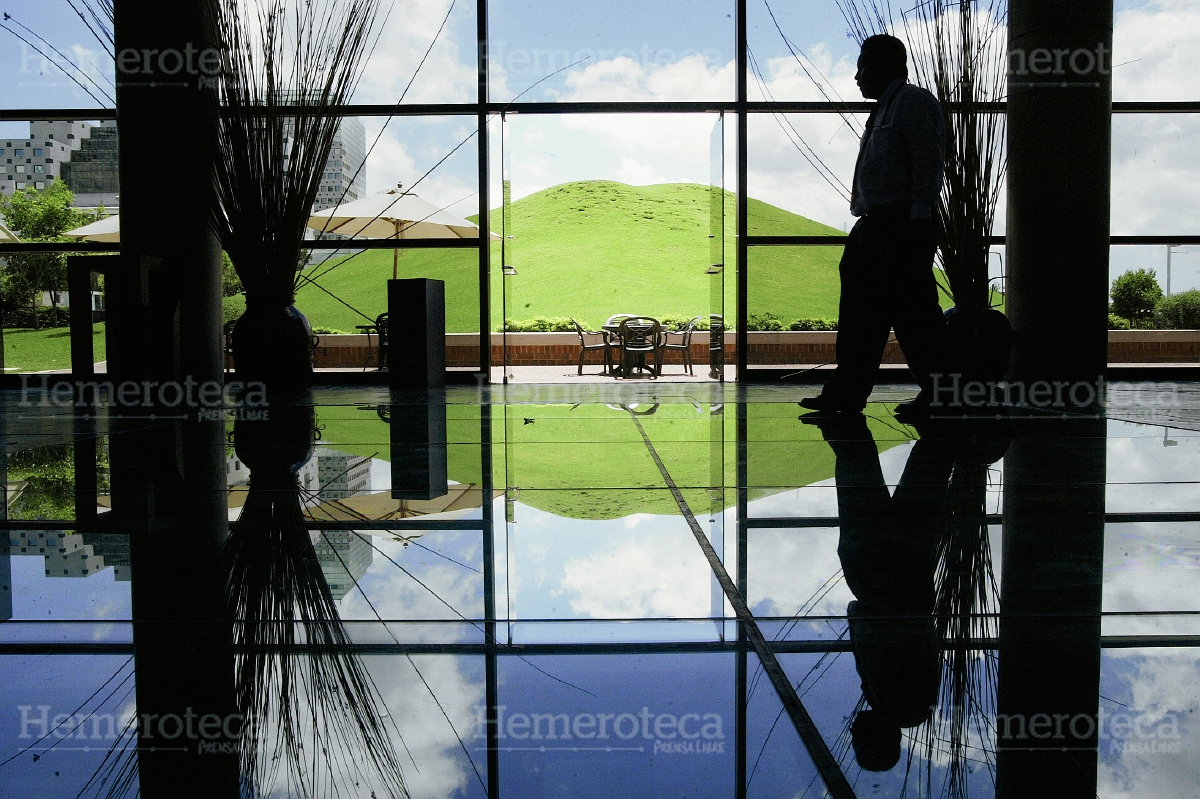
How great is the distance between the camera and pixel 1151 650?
2.93 ft

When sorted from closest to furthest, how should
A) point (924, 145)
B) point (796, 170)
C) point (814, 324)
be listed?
1. point (924, 145)
2. point (796, 170)
3. point (814, 324)

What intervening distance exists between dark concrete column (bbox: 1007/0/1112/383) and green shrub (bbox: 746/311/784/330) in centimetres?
517

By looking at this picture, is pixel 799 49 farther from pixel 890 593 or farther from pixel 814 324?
pixel 890 593

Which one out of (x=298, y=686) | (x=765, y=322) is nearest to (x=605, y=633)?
(x=298, y=686)

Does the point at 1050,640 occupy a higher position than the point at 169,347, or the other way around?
the point at 169,347

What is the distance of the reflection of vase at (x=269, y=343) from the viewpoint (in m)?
4.25

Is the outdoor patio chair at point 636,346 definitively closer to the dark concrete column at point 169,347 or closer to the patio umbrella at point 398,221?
the patio umbrella at point 398,221

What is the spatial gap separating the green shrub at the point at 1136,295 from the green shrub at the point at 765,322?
9.97 ft

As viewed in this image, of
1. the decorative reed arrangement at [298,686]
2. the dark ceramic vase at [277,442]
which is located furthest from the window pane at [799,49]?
the decorative reed arrangement at [298,686]

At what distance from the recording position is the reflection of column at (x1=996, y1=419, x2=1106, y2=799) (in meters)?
0.67

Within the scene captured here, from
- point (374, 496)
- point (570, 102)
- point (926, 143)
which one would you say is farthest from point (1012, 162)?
point (374, 496)

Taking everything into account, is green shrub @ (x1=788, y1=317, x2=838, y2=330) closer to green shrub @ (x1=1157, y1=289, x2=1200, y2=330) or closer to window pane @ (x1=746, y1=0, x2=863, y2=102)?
→ window pane @ (x1=746, y1=0, x2=863, y2=102)

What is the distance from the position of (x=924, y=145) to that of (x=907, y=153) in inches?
2.8

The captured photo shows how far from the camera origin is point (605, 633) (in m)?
0.96
